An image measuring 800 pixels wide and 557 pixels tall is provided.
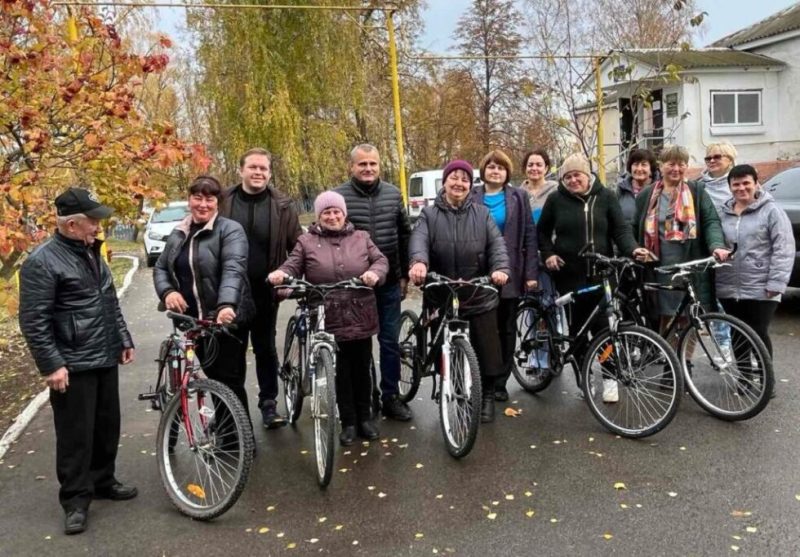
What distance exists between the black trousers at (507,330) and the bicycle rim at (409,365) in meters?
0.65

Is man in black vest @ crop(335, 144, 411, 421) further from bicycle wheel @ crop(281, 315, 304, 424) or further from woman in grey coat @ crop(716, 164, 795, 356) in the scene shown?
woman in grey coat @ crop(716, 164, 795, 356)

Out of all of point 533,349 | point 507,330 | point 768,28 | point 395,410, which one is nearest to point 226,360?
point 395,410

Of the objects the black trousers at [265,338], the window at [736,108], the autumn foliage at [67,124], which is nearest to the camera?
the black trousers at [265,338]

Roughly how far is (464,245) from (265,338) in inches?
64.9

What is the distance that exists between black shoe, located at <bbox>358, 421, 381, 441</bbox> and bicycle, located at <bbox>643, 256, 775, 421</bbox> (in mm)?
2281

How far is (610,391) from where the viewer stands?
16.8 ft

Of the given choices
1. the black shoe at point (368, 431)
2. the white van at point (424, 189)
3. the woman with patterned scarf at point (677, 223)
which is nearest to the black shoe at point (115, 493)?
the black shoe at point (368, 431)

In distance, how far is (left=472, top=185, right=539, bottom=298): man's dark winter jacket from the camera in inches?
210

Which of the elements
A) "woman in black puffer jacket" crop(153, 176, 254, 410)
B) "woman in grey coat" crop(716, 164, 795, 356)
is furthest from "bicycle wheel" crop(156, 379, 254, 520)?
"woman in grey coat" crop(716, 164, 795, 356)

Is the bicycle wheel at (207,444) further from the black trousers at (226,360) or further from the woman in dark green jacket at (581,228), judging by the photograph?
the woman in dark green jacket at (581,228)

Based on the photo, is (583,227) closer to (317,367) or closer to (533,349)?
(533,349)

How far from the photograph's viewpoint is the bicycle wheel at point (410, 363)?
5.39 metres

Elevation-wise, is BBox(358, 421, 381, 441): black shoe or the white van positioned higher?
the white van

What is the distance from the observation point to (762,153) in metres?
Answer: 26.8
